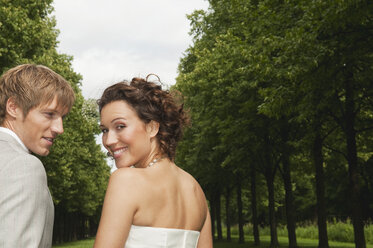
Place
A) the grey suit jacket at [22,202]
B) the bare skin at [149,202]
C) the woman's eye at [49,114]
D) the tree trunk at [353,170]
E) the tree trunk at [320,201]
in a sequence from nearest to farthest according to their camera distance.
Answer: the grey suit jacket at [22,202]
the bare skin at [149,202]
the woman's eye at [49,114]
the tree trunk at [353,170]
the tree trunk at [320,201]

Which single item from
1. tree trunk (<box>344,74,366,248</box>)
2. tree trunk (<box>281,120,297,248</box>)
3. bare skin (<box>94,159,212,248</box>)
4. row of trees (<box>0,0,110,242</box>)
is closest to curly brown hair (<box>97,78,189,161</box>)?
bare skin (<box>94,159,212,248</box>)

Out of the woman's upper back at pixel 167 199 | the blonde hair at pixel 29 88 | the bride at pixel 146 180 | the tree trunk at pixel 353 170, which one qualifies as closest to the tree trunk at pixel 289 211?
the tree trunk at pixel 353 170

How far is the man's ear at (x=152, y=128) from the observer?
312cm

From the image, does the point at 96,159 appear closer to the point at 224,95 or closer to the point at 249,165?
the point at 249,165

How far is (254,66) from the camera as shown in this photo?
56.6 feet

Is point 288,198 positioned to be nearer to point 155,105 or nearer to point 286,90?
point 286,90

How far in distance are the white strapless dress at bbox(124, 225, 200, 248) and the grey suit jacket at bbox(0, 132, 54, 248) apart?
20.7 inches

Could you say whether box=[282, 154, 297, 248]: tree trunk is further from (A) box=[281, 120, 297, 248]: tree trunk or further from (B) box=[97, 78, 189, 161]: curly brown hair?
(B) box=[97, 78, 189, 161]: curly brown hair

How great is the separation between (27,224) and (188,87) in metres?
29.0

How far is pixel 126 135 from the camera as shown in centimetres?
305

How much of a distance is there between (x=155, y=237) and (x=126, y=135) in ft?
2.01

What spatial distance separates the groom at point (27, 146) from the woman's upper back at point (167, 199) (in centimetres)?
48

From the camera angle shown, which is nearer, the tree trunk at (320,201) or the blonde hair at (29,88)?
the blonde hair at (29,88)

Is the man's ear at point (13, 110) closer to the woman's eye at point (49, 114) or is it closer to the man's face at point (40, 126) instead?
the man's face at point (40, 126)
